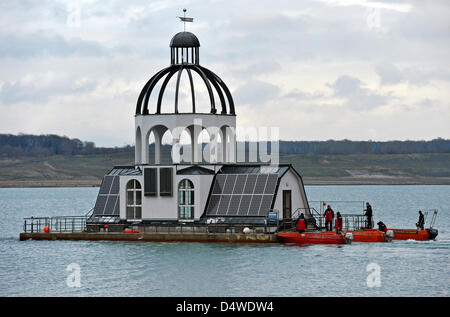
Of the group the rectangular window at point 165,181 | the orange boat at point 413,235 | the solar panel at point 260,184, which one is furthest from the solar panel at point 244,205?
the orange boat at point 413,235

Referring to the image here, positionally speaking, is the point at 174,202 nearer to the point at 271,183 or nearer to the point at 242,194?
the point at 242,194

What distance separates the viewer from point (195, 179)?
195 feet

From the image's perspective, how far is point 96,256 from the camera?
55062mm

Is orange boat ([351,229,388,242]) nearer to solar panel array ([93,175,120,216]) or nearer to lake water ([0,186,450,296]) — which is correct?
lake water ([0,186,450,296])

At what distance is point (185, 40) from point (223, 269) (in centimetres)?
1804

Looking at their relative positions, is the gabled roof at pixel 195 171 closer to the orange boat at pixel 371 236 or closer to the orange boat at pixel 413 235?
the orange boat at pixel 371 236

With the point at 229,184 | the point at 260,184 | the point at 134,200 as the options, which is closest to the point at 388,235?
the point at 260,184

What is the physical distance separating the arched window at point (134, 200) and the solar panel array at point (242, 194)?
462 centimetres

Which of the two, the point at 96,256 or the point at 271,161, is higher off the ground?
the point at 271,161
